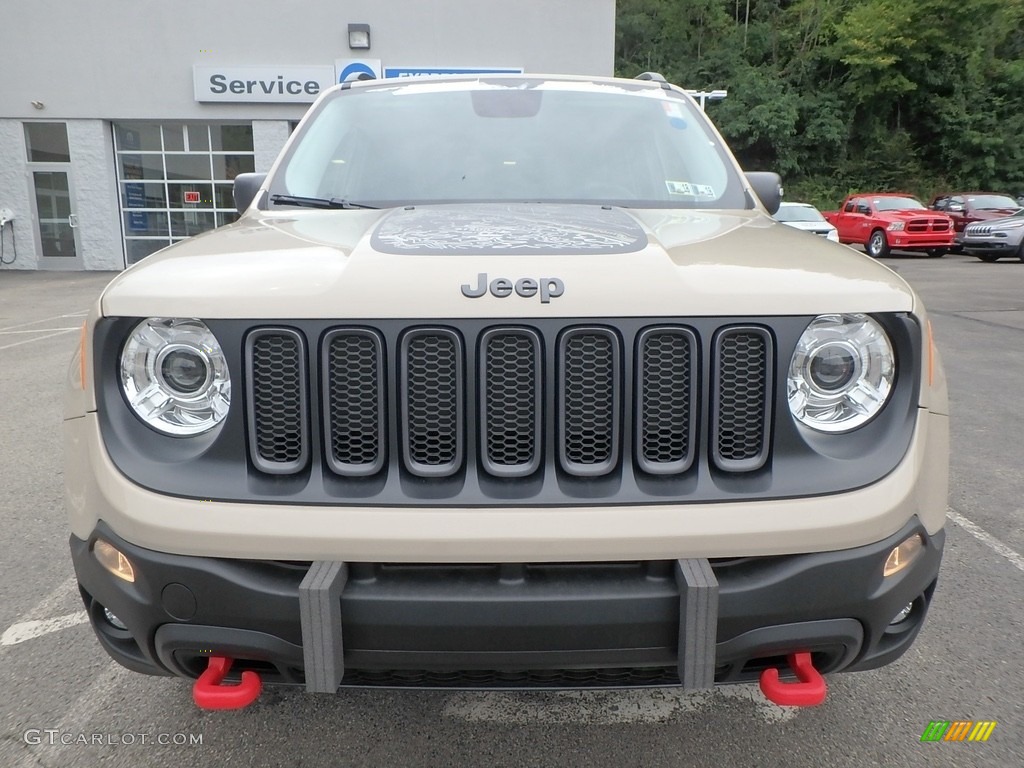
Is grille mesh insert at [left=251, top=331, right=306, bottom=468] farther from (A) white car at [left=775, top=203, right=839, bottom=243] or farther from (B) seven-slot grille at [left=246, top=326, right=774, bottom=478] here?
(A) white car at [left=775, top=203, right=839, bottom=243]

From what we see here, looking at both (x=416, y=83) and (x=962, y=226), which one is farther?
(x=962, y=226)

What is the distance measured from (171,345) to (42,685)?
4.59 ft

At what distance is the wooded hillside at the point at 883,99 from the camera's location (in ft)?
110

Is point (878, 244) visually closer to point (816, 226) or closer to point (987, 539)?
point (816, 226)

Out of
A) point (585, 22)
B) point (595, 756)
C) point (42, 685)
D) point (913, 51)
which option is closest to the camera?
Answer: point (595, 756)

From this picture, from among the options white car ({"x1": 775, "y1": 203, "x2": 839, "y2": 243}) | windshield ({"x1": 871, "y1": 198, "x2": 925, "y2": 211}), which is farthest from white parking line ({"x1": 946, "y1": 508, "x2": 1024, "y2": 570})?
windshield ({"x1": 871, "y1": 198, "x2": 925, "y2": 211})

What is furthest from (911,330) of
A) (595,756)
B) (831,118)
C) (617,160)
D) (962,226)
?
(831,118)

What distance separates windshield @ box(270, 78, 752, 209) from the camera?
105 inches

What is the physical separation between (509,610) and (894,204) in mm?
22798

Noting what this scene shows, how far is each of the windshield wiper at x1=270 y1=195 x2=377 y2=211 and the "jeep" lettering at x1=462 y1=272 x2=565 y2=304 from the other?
1082 millimetres

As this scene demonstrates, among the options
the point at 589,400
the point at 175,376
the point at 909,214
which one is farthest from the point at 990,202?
the point at 175,376

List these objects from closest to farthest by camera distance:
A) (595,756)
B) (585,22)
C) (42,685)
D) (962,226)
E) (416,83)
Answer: (595,756) → (42,685) → (416,83) → (585,22) → (962,226)

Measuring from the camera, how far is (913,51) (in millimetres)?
34125

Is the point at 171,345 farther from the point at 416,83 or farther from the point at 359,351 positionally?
the point at 416,83
